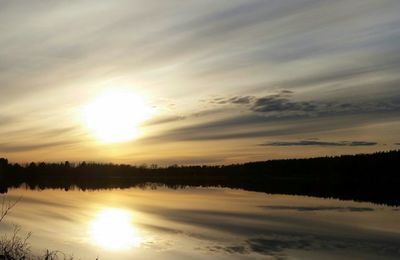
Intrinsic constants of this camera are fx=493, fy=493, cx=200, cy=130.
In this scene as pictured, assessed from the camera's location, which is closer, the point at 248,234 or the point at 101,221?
the point at 248,234

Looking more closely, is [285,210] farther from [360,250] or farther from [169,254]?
[169,254]

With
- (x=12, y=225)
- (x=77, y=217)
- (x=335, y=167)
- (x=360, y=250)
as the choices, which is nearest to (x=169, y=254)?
(x=360, y=250)

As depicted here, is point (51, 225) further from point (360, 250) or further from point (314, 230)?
point (360, 250)

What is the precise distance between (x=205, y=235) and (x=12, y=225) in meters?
10.3

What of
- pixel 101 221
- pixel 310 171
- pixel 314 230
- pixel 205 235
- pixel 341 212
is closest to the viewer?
pixel 205 235

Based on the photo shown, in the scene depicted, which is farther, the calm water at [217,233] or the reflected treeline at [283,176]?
the reflected treeline at [283,176]

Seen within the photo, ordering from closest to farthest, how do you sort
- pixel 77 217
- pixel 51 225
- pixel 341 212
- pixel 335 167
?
1. pixel 51 225
2. pixel 77 217
3. pixel 341 212
4. pixel 335 167

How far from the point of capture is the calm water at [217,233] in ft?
60.3

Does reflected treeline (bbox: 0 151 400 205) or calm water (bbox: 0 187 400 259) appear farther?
reflected treeline (bbox: 0 151 400 205)

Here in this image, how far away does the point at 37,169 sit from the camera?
194m

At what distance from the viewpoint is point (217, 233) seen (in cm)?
2373

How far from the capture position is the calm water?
18.4 meters

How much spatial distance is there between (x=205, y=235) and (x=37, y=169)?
183176 millimetres

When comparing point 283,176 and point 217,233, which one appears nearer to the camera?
point 217,233
